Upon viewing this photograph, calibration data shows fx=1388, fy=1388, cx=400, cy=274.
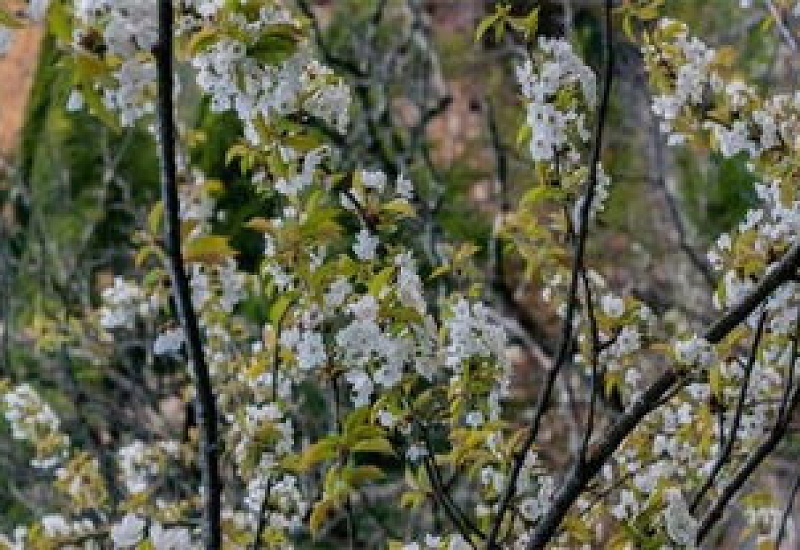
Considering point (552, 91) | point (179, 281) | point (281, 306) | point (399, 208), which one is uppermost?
point (552, 91)

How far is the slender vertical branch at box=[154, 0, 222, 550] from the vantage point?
1.30 meters

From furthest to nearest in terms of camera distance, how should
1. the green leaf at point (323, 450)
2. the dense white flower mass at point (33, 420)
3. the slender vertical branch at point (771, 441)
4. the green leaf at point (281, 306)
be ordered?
1. the dense white flower mass at point (33, 420)
2. the slender vertical branch at point (771, 441)
3. the green leaf at point (281, 306)
4. the green leaf at point (323, 450)

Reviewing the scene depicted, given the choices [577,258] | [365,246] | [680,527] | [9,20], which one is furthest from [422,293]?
[9,20]

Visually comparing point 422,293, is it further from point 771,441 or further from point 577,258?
point 771,441

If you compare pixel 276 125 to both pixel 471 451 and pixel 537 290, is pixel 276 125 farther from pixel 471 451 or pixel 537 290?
pixel 537 290

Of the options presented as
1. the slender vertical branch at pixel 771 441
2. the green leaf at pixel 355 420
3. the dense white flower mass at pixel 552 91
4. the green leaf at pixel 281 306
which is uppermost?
the dense white flower mass at pixel 552 91

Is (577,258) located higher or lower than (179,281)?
higher

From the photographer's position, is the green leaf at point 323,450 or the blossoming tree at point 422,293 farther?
the green leaf at point 323,450

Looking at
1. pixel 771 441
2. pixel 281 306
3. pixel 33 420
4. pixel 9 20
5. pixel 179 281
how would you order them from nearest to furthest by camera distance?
pixel 9 20 → pixel 179 281 → pixel 281 306 → pixel 771 441 → pixel 33 420

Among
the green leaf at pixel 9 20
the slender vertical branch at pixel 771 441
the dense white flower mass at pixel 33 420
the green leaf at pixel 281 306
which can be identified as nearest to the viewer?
the green leaf at pixel 9 20

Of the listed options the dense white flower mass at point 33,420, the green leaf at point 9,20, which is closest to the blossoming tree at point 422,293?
the green leaf at point 9,20

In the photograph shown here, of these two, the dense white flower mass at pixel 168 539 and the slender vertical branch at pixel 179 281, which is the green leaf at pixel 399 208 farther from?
the dense white flower mass at pixel 168 539

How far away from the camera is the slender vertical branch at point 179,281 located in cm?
130

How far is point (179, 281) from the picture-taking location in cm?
141
